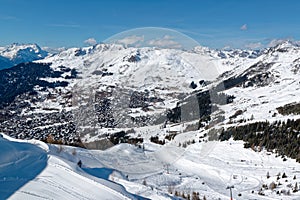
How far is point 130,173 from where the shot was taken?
11.3m

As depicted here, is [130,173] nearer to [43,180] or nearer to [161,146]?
[43,180]

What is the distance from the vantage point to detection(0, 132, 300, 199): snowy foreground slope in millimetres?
6984

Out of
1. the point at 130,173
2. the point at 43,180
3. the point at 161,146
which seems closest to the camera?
the point at 43,180

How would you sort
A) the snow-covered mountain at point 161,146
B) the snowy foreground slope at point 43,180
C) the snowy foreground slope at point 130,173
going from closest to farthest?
the snowy foreground slope at point 43,180 < the snowy foreground slope at point 130,173 < the snow-covered mountain at point 161,146

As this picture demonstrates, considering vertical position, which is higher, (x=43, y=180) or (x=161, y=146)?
(x=43, y=180)

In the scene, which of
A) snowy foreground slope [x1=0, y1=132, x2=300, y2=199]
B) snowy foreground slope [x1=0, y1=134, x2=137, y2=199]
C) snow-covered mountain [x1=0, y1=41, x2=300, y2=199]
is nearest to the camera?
snowy foreground slope [x1=0, y1=134, x2=137, y2=199]

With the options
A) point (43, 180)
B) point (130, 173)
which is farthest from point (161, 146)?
point (43, 180)

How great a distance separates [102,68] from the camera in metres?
8.42

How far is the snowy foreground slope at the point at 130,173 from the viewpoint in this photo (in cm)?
698

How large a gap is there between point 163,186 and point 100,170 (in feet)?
A: 8.31

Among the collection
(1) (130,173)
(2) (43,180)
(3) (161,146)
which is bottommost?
(1) (130,173)

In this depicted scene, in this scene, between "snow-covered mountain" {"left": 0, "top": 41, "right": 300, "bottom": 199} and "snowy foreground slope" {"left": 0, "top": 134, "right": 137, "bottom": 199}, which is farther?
"snow-covered mountain" {"left": 0, "top": 41, "right": 300, "bottom": 199}

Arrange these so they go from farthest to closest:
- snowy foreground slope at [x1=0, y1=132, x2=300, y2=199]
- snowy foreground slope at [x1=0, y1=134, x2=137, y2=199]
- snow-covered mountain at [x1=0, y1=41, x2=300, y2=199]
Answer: snow-covered mountain at [x1=0, y1=41, x2=300, y2=199] < snowy foreground slope at [x1=0, y1=132, x2=300, y2=199] < snowy foreground slope at [x1=0, y1=134, x2=137, y2=199]

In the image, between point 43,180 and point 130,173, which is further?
point 130,173
